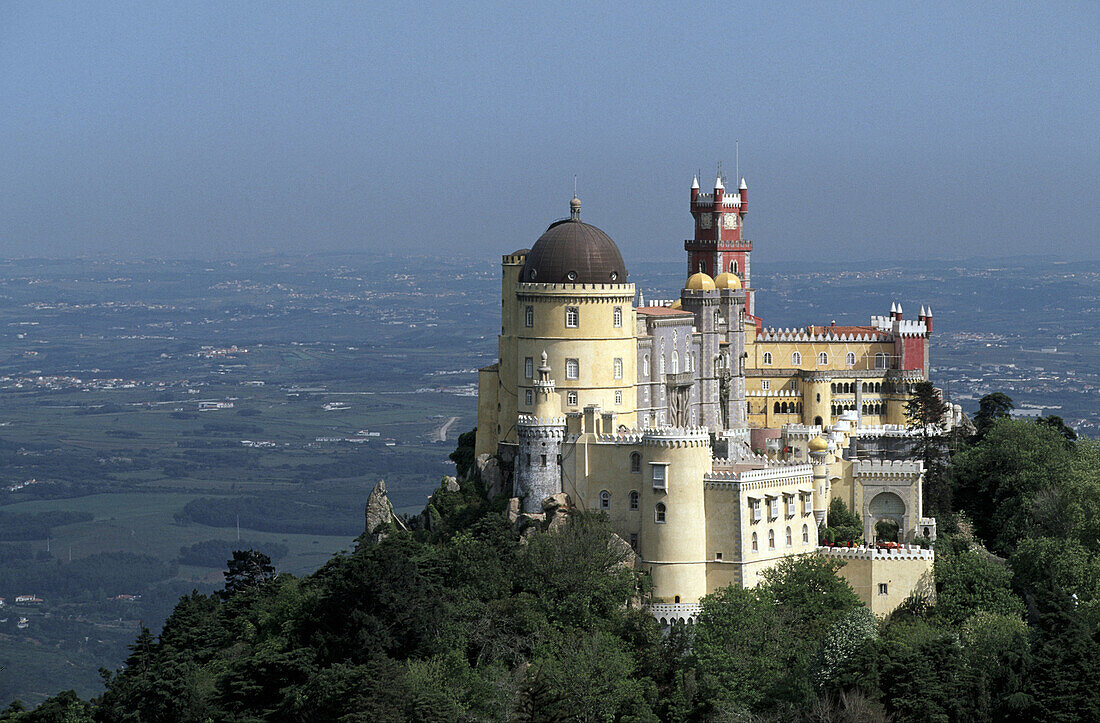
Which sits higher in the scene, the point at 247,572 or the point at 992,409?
the point at 992,409

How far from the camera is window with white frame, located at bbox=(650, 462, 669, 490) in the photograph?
79.9 m

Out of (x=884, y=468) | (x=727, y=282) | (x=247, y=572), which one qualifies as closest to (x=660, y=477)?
(x=884, y=468)

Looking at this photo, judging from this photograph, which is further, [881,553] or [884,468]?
[884,468]

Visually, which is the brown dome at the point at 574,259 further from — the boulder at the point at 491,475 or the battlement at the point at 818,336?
the battlement at the point at 818,336

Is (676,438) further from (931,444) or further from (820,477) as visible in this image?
(931,444)

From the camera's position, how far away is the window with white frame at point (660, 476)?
79.9m

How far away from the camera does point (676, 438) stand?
79.9 m

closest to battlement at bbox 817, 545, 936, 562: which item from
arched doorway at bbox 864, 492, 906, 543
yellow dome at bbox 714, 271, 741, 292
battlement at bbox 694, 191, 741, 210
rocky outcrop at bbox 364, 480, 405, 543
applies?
arched doorway at bbox 864, 492, 906, 543

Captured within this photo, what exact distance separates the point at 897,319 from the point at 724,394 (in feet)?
56.0

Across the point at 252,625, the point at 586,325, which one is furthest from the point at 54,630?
the point at 586,325

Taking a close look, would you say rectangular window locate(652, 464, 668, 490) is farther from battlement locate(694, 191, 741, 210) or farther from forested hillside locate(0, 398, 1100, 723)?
battlement locate(694, 191, 741, 210)

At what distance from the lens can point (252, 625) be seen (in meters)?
92.4

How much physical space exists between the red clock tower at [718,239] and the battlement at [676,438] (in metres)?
32.5

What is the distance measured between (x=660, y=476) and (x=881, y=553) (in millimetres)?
10206
